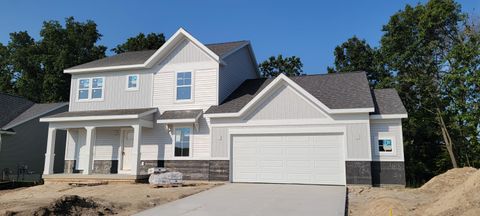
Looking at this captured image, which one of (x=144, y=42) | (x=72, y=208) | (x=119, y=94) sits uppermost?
(x=144, y=42)

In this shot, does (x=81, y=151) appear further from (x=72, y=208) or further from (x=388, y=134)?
(x=388, y=134)

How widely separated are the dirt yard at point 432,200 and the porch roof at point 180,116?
7.28m

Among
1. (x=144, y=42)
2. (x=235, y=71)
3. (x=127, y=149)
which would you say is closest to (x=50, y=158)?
(x=127, y=149)

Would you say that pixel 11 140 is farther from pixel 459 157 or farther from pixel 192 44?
pixel 459 157

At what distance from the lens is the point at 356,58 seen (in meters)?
29.0

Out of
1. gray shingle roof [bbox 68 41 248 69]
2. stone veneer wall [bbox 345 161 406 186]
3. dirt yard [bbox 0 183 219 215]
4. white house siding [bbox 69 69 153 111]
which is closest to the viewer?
dirt yard [bbox 0 183 219 215]

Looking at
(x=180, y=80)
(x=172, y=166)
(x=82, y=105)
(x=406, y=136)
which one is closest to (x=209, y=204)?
(x=172, y=166)

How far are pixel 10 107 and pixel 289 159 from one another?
66.8 feet

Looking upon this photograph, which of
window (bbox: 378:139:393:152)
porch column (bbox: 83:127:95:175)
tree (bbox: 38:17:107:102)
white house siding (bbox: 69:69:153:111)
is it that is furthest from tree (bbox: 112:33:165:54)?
window (bbox: 378:139:393:152)

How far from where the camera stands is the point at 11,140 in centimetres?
2155

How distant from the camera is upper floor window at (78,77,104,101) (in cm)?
1842

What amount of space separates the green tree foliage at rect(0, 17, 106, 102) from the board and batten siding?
2232 cm

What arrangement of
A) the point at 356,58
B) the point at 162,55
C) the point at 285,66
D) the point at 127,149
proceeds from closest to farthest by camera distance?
1. the point at 162,55
2. the point at 127,149
3. the point at 356,58
4. the point at 285,66

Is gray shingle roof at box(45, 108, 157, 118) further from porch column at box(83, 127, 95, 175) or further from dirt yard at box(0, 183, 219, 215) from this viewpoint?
dirt yard at box(0, 183, 219, 215)
